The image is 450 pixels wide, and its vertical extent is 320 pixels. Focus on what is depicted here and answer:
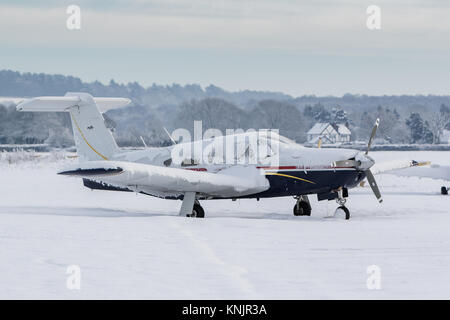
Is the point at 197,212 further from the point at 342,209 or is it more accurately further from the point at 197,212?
the point at 342,209

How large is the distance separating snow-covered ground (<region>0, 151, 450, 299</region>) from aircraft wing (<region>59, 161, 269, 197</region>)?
2.73ft

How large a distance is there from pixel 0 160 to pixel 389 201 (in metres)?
38.9

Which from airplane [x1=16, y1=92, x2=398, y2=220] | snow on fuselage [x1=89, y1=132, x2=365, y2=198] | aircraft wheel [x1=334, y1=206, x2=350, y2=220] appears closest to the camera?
airplane [x1=16, y1=92, x2=398, y2=220]

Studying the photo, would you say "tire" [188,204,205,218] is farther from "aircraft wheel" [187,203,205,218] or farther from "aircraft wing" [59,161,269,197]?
"aircraft wing" [59,161,269,197]

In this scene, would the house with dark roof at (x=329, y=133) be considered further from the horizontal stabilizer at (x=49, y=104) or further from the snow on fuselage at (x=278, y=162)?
the snow on fuselage at (x=278, y=162)

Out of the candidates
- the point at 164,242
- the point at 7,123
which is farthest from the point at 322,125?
the point at 164,242

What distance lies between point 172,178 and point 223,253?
15.3 ft

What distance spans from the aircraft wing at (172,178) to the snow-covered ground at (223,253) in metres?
0.83

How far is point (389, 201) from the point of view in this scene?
21625 mm

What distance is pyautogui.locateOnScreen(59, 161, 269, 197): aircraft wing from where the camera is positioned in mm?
14461

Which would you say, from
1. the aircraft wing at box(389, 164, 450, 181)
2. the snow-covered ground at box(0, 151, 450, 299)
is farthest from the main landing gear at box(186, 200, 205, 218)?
the aircraft wing at box(389, 164, 450, 181)

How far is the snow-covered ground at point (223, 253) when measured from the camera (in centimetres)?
872

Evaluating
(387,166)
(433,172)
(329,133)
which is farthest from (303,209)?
(329,133)
